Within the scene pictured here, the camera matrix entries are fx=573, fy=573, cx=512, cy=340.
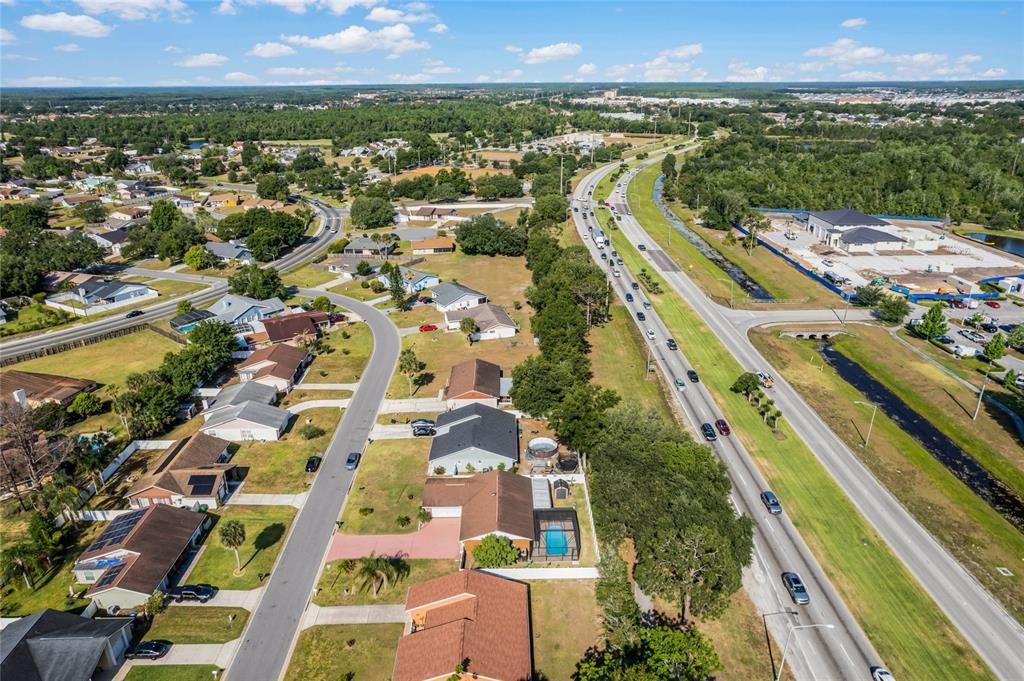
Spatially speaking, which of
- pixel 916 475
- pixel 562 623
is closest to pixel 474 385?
pixel 562 623

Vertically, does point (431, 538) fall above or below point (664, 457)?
below

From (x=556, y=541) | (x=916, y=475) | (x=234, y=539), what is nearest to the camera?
(x=234, y=539)

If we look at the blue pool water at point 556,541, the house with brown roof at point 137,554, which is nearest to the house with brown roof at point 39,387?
the house with brown roof at point 137,554

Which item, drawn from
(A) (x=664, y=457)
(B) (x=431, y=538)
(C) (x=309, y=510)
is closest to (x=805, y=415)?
(A) (x=664, y=457)

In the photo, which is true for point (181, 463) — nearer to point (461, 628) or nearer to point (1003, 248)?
point (461, 628)

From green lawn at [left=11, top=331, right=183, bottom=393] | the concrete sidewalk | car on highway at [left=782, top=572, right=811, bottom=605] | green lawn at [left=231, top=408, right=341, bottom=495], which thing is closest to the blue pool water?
the concrete sidewalk

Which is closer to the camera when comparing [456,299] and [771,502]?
[771,502]

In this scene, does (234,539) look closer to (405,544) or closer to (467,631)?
(405,544)
